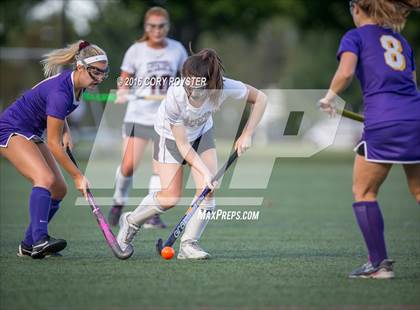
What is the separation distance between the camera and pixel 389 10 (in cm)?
519

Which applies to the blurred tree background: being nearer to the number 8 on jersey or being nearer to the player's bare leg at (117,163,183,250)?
the player's bare leg at (117,163,183,250)

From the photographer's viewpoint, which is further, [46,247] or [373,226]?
[46,247]

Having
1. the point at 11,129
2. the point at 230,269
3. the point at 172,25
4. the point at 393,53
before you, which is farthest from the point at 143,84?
the point at 172,25

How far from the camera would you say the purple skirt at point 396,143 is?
5.08 m

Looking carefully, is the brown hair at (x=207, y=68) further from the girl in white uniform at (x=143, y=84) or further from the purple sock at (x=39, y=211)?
the girl in white uniform at (x=143, y=84)

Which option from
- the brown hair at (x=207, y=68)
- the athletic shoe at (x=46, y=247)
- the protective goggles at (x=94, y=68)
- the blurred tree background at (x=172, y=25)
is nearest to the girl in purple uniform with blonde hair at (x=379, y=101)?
the brown hair at (x=207, y=68)

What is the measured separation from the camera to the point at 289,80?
190 feet

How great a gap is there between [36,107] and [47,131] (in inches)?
14.1

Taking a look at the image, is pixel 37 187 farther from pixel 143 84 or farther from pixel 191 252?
pixel 143 84

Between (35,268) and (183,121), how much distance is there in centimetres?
161

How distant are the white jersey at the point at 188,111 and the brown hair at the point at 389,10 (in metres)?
1.44

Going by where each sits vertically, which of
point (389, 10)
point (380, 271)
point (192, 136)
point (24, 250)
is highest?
point (389, 10)

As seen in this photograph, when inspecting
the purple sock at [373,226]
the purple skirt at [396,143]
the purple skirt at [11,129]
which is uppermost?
the purple skirt at [396,143]

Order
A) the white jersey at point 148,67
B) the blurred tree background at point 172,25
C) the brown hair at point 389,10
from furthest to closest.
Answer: the blurred tree background at point 172,25
the white jersey at point 148,67
the brown hair at point 389,10
